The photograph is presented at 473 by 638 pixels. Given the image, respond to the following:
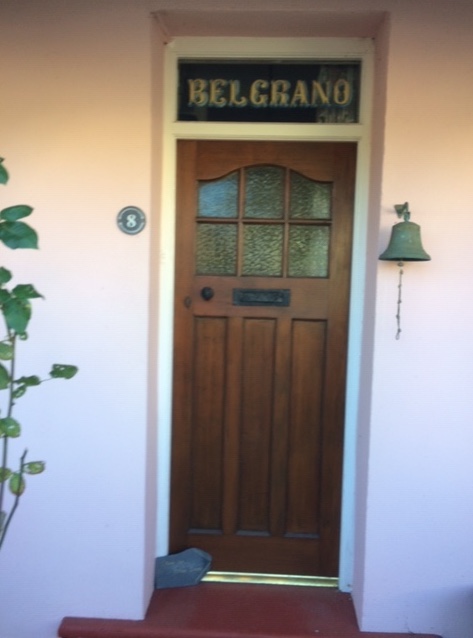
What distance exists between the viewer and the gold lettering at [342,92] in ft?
8.23

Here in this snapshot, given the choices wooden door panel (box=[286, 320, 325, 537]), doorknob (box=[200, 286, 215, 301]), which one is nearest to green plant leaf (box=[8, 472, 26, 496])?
doorknob (box=[200, 286, 215, 301])

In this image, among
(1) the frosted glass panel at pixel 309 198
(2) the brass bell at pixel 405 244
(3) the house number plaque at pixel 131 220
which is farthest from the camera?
(1) the frosted glass panel at pixel 309 198

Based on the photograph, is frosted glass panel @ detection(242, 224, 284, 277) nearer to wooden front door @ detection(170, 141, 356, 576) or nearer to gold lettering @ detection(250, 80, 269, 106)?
wooden front door @ detection(170, 141, 356, 576)

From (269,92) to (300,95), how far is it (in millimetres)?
135

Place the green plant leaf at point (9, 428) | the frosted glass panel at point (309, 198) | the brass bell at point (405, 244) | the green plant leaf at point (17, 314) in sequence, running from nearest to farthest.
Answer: the green plant leaf at point (17, 314)
the green plant leaf at point (9, 428)
the brass bell at point (405, 244)
the frosted glass panel at point (309, 198)

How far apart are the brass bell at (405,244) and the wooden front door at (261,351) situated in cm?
39

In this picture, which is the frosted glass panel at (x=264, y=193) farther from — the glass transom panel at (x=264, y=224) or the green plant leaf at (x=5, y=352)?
the green plant leaf at (x=5, y=352)

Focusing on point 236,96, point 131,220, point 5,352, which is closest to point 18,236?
point 5,352

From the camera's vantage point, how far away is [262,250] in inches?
102

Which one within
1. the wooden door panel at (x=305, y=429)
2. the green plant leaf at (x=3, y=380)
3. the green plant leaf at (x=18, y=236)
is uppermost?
the green plant leaf at (x=18, y=236)

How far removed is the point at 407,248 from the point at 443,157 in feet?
1.32

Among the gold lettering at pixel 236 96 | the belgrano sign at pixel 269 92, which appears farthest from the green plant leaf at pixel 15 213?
the gold lettering at pixel 236 96

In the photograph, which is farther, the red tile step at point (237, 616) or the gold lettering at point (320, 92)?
the gold lettering at point (320, 92)

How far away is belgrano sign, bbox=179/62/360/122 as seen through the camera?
2.51 meters
